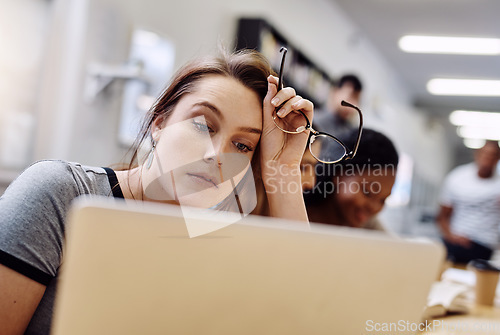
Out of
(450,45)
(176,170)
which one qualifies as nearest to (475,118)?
(450,45)

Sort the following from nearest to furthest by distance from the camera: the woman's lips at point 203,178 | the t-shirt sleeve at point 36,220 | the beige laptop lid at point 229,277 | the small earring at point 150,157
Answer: the beige laptop lid at point 229,277 < the t-shirt sleeve at point 36,220 < the woman's lips at point 203,178 < the small earring at point 150,157

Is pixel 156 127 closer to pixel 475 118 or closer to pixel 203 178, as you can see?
pixel 203 178

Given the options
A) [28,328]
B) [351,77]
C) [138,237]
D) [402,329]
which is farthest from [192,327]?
[351,77]

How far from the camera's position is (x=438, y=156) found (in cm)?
1116

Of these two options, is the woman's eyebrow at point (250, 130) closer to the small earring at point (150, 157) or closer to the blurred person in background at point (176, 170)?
the blurred person in background at point (176, 170)

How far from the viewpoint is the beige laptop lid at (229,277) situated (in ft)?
1.53

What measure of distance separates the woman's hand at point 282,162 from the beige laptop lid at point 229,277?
474 mm

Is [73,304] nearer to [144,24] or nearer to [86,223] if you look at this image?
[86,223]

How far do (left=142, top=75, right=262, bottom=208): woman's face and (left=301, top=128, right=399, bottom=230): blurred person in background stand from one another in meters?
0.52

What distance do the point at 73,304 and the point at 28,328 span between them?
0.38 metres

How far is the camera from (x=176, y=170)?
3.03 ft

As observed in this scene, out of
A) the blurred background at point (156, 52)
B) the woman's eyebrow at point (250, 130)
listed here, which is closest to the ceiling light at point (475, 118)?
the blurred background at point (156, 52)

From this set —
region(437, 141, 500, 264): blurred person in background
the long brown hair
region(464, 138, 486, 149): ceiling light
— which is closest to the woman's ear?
the long brown hair

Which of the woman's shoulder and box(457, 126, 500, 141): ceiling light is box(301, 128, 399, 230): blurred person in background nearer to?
the woman's shoulder
